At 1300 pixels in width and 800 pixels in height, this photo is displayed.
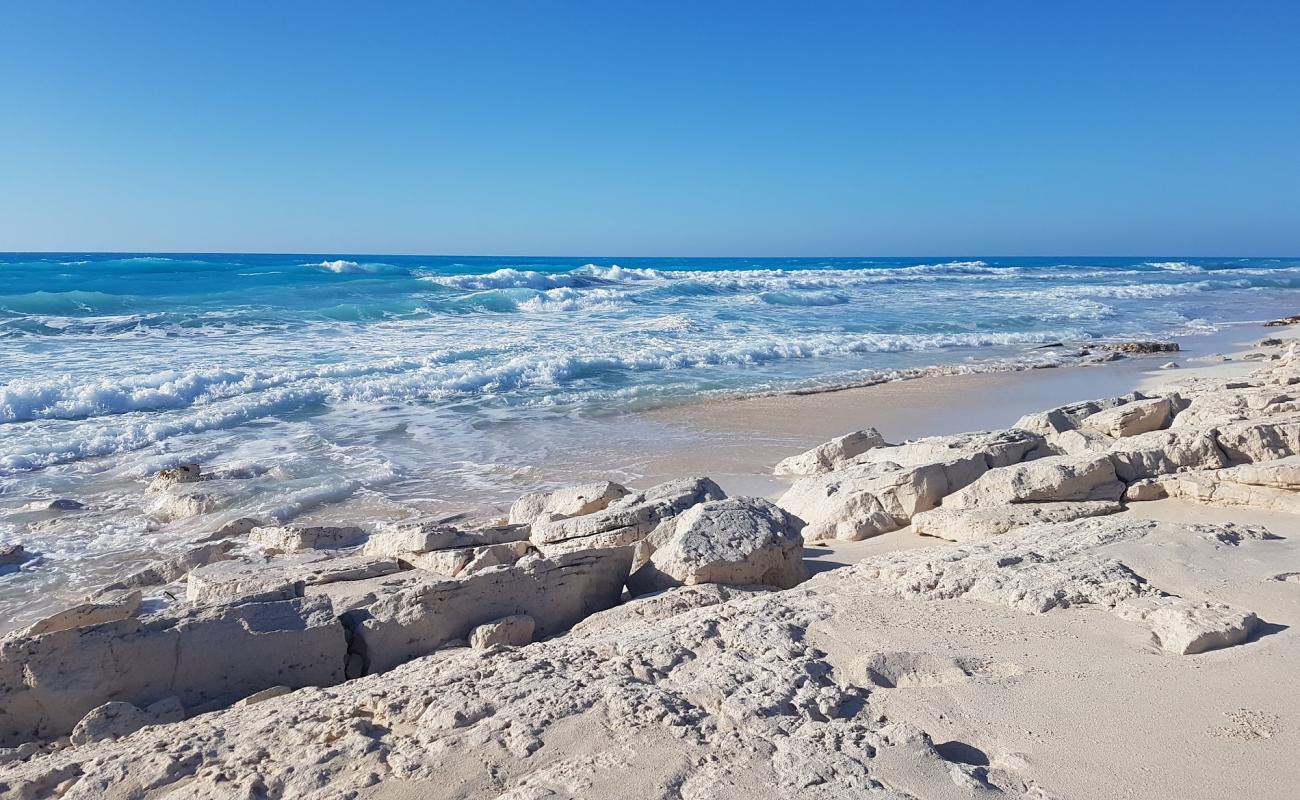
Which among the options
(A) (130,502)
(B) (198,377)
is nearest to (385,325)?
(B) (198,377)

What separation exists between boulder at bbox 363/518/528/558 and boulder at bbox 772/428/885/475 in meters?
3.06

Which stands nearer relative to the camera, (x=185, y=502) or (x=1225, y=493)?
(x=1225, y=493)

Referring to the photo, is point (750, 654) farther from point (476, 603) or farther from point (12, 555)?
point (12, 555)

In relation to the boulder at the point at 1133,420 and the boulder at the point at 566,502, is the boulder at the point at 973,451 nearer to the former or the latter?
the boulder at the point at 1133,420

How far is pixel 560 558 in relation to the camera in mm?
3994

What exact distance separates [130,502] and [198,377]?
533cm

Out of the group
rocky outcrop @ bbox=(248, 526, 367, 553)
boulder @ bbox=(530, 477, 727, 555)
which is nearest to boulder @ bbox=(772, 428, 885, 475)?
boulder @ bbox=(530, 477, 727, 555)

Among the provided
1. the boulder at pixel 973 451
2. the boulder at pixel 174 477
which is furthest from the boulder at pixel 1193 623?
the boulder at pixel 174 477

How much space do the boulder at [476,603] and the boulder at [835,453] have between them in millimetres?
3553

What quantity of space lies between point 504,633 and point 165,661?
1.32 m

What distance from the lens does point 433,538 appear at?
470 cm

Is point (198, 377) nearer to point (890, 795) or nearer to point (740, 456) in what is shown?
point (740, 456)

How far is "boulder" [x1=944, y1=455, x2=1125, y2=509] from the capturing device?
4.88 m

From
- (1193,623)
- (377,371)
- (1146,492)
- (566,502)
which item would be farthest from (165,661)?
(377,371)
